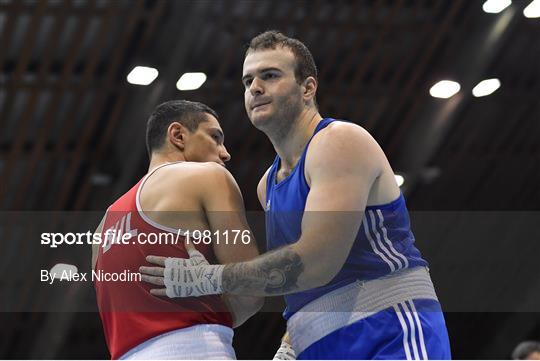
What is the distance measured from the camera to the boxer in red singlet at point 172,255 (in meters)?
2.66

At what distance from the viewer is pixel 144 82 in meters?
8.66

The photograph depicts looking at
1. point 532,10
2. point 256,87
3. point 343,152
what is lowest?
point 343,152

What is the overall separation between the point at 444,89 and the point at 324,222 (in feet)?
24.4

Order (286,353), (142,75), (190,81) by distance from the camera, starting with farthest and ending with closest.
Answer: (190,81) → (142,75) → (286,353)

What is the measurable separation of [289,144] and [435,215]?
10.1 metres

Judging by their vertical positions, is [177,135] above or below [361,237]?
above

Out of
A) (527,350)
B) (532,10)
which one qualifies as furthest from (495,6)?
(527,350)

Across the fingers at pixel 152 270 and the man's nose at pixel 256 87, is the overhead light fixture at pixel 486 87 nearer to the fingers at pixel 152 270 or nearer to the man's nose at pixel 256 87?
the man's nose at pixel 256 87

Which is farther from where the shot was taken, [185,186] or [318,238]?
[185,186]

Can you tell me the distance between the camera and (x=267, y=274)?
2.54 meters

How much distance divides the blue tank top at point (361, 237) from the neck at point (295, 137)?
2.3 inches

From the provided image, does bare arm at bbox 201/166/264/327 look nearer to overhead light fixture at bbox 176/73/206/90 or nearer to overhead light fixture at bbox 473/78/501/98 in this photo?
overhead light fixture at bbox 176/73/206/90

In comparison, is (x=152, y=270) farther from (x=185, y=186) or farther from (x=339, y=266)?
(x=339, y=266)

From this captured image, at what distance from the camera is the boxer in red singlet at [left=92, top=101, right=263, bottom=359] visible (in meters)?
2.66
